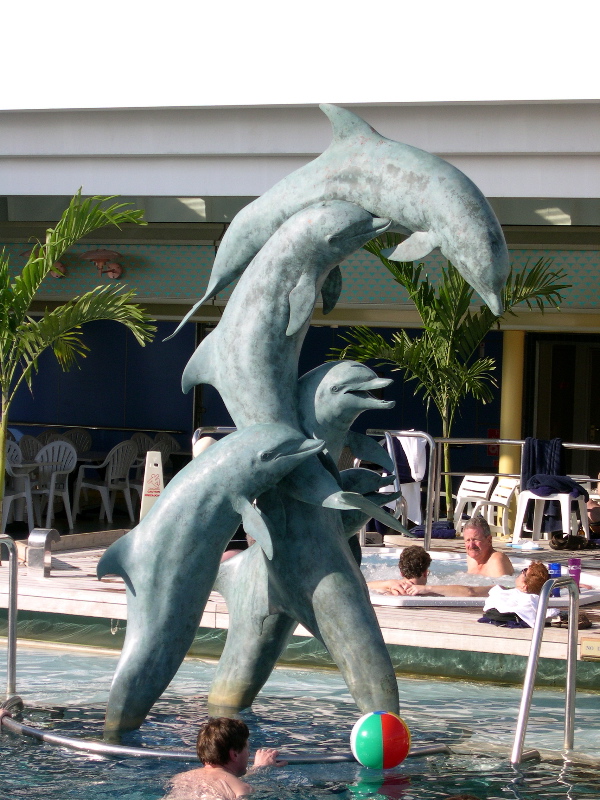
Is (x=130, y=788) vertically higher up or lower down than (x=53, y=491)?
lower down

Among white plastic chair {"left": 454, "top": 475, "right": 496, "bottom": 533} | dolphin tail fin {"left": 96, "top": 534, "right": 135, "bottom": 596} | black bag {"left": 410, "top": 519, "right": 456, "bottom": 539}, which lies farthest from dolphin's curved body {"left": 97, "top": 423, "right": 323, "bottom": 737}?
white plastic chair {"left": 454, "top": 475, "right": 496, "bottom": 533}

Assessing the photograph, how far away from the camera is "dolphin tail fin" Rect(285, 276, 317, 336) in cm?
452

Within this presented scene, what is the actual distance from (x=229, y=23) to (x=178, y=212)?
3107 mm

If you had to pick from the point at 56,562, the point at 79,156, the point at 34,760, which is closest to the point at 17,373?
the point at 79,156

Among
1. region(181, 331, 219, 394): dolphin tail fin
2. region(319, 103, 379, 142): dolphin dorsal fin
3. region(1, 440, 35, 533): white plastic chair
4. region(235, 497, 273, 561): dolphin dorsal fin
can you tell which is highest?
region(319, 103, 379, 142): dolphin dorsal fin

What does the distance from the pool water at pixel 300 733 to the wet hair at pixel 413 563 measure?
1.04 m

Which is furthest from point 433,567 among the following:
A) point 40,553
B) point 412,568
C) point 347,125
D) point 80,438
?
point 80,438

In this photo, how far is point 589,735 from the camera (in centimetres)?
555

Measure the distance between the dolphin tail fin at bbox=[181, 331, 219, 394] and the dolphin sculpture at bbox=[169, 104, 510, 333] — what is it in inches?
19.5

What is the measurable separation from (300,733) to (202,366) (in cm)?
197

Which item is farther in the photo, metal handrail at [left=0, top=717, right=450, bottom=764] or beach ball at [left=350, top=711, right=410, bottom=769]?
metal handrail at [left=0, top=717, right=450, bottom=764]

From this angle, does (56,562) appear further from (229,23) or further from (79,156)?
(229,23)

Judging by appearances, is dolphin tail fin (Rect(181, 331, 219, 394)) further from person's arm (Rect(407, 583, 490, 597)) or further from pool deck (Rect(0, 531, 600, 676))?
person's arm (Rect(407, 583, 490, 597))

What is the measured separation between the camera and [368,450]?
4.84 m
